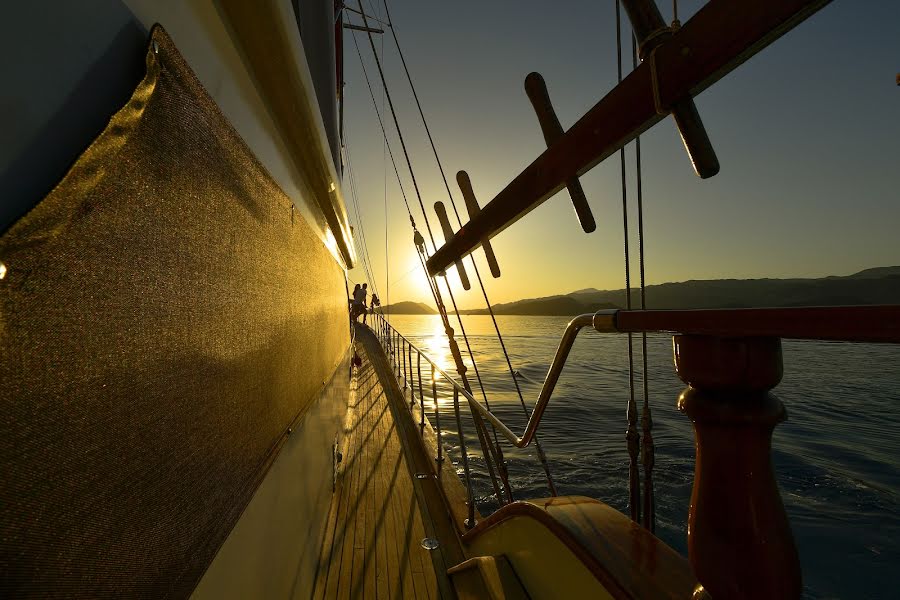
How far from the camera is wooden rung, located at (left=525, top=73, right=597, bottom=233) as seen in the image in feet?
4.41

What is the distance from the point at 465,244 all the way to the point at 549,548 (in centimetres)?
134

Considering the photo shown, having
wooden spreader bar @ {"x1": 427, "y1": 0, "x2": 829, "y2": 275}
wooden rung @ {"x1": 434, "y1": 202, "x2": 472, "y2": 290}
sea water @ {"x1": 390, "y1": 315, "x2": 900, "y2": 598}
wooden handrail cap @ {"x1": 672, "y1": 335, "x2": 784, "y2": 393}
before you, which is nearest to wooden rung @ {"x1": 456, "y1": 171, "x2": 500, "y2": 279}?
wooden rung @ {"x1": 434, "y1": 202, "x2": 472, "y2": 290}

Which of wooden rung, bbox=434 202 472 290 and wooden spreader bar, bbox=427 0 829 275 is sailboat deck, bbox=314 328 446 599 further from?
wooden spreader bar, bbox=427 0 829 275

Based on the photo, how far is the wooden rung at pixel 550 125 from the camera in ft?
4.41

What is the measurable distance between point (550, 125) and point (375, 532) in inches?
108

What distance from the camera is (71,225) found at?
417 mm

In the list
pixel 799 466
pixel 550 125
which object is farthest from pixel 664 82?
pixel 799 466

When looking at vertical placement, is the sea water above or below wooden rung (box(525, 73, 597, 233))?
below

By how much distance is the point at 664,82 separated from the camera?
3.08ft

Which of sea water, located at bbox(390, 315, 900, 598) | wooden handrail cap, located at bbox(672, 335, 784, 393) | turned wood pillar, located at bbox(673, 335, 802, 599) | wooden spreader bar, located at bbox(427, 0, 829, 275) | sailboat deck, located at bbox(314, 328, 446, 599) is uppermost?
wooden spreader bar, located at bbox(427, 0, 829, 275)

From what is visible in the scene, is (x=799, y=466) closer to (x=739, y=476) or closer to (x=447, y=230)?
(x=447, y=230)

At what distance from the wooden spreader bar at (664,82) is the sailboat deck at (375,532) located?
85.1 inches

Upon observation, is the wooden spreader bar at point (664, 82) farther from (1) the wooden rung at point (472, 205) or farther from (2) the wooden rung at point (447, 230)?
(2) the wooden rung at point (447, 230)

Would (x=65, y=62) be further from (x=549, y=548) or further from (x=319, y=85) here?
(x=319, y=85)
